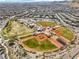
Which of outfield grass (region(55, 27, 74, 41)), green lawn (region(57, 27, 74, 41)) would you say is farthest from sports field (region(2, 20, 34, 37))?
green lawn (region(57, 27, 74, 41))

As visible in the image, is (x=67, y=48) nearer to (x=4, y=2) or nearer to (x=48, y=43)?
(x=48, y=43)

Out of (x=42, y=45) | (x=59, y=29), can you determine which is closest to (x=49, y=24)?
(x=59, y=29)

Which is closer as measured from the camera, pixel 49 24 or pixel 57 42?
pixel 57 42

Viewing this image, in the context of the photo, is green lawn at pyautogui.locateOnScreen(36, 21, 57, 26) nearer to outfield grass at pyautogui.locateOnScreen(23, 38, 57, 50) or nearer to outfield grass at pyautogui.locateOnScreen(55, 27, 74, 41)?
outfield grass at pyautogui.locateOnScreen(55, 27, 74, 41)

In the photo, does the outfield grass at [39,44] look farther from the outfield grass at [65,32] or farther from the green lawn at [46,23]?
the green lawn at [46,23]

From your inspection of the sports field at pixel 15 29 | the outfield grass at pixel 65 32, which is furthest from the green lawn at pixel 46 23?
the sports field at pixel 15 29

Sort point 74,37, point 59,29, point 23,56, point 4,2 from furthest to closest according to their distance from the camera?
1. point 4,2
2. point 59,29
3. point 74,37
4. point 23,56
